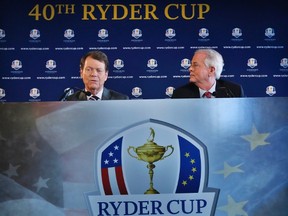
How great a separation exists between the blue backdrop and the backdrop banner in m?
3.27

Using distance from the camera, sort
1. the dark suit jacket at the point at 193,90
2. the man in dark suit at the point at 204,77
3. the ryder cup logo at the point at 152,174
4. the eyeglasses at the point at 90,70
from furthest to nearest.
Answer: the eyeglasses at the point at 90,70 < the man in dark suit at the point at 204,77 < the dark suit jacket at the point at 193,90 < the ryder cup logo at the point at 152,174

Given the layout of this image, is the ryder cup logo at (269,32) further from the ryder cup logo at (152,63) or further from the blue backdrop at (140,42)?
the ryder cup logo at (152,63)

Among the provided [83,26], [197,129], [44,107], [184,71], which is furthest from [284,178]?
[83,26]

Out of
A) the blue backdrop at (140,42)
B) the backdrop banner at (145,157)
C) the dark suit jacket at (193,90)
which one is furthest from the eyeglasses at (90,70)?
the backdrop banner at (145,157)

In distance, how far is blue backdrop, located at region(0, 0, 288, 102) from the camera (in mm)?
5062

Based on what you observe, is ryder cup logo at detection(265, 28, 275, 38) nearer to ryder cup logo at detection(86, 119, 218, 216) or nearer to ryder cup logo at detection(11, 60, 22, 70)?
ryder cup logo at detection(11, 60, 22, 70)

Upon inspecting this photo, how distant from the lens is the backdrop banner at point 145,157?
1.78 metres

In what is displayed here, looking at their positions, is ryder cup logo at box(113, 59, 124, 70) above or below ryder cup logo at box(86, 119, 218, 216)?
above

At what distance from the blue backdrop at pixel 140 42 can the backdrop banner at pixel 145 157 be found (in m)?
3.27

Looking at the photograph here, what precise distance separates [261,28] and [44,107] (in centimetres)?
382

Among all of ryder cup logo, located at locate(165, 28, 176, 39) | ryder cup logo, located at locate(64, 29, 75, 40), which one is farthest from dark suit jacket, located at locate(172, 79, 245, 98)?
ryder cup logo, located at locate(64, 29, 75, 40)

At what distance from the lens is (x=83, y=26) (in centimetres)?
512

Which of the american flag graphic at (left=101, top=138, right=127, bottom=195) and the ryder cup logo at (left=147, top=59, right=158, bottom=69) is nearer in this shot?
the american flag graphic at (left=101, top=138, right=127, bottom=195)

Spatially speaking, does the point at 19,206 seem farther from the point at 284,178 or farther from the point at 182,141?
the point at 284,178
